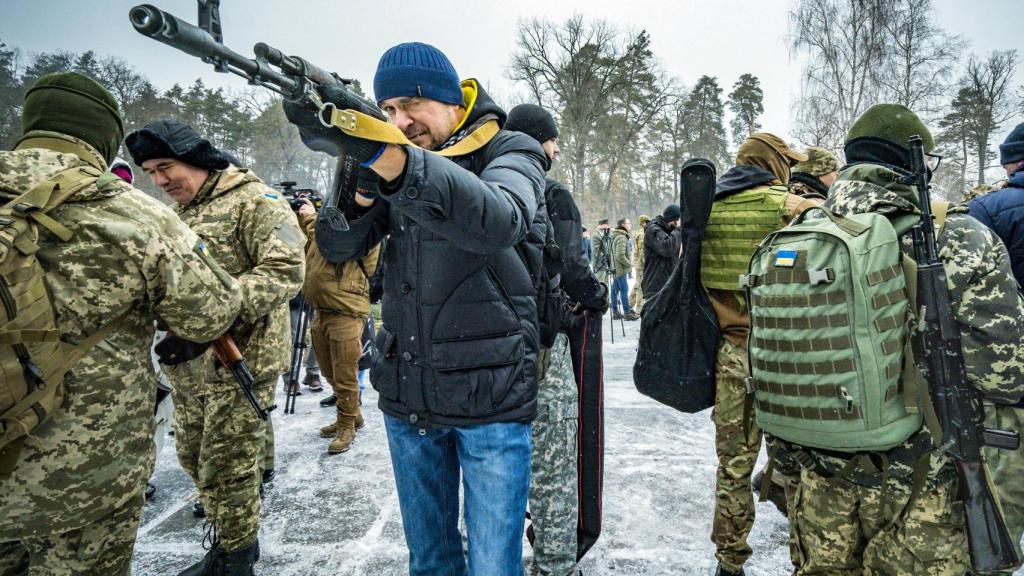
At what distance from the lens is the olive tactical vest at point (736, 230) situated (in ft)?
7.83

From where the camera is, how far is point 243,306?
2311 mm

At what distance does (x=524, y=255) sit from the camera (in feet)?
5.32

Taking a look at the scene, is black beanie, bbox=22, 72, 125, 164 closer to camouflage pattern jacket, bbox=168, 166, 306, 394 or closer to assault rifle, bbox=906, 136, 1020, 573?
camouflage pattern jacket, bbox=168, 166, 306, 394

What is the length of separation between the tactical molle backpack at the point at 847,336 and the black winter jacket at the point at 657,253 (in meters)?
4.47

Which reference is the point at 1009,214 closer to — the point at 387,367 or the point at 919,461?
the point at 919,461

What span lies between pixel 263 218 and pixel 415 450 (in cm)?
161

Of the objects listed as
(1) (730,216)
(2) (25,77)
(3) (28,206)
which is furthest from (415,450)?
(2) (25,77)

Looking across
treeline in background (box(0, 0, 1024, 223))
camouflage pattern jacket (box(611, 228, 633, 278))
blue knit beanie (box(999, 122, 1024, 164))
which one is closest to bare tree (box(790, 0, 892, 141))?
treeline in background (box(0, 0, 1024, 223))

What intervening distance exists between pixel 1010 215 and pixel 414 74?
2.91 meters

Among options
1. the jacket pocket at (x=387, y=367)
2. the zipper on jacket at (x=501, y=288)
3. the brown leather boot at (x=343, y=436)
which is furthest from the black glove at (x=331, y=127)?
the brown leather boot at (x=343, y=436)

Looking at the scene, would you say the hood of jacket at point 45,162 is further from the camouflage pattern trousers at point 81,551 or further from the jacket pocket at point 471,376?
the jacket pocket at point 471,376

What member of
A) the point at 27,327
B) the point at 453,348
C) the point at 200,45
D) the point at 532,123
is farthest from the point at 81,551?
the point at 532,123

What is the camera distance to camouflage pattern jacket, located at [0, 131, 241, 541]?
1389 millimetres

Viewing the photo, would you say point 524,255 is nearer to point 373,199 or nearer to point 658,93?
point 373,199
